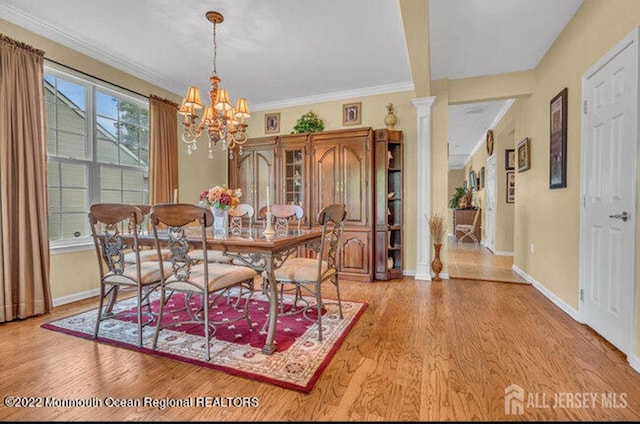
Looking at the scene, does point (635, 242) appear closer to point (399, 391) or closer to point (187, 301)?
point (399, 391)

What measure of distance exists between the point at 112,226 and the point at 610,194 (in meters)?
3.70

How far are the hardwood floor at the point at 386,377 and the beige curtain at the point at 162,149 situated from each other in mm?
1841

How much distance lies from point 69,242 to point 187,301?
5.24 feet

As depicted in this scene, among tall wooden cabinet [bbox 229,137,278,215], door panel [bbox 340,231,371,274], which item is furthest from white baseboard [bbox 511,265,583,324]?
tall wooden cabinet [bbox 229,137,278,215]

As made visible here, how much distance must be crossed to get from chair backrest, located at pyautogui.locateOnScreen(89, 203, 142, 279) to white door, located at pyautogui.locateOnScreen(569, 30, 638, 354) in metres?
3.32

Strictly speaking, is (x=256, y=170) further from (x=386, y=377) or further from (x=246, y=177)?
(x=386, y=377)

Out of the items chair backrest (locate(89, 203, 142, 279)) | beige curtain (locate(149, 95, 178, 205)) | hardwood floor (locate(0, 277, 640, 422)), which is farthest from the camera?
beige curtain (locate(149, 95, 178, 205))

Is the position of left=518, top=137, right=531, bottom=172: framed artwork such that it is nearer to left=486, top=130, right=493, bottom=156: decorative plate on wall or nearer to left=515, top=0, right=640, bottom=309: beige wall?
left=515, top=0, right=640, bottom=309: beige wall

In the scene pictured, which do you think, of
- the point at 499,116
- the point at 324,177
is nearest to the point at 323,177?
the point at 324,177

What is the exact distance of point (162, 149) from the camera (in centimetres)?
401

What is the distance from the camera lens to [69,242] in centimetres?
321

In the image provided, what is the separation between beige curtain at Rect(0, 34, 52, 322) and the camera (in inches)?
102

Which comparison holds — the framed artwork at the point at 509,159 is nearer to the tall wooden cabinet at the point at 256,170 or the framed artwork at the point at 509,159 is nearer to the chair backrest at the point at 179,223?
the tall wooden cabinet at the point at 256,170

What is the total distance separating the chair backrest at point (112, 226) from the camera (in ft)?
7.07
